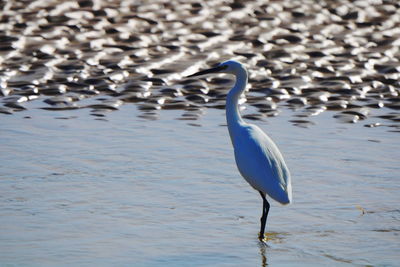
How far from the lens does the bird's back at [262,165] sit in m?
7.67

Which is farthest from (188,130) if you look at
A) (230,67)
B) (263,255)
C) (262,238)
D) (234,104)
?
(263,255)

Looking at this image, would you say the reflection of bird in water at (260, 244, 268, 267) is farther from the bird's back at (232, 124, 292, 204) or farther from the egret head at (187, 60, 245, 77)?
the egret head at (187, 60, 245, 77)

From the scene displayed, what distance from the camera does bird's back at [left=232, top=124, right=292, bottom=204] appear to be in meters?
7.67

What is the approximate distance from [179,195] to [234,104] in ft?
3.31

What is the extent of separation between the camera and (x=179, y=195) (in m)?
8.72

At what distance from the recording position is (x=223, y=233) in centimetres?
775

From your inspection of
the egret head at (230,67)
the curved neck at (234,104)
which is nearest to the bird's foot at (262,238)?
the curved neck at (234,104)

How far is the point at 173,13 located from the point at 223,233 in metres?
9.62

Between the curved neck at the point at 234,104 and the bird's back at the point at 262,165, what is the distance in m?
0.23

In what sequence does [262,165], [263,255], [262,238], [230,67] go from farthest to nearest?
[230,67], [262,165], [262,238], [263,255]

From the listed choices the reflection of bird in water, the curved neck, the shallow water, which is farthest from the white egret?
the shallow water

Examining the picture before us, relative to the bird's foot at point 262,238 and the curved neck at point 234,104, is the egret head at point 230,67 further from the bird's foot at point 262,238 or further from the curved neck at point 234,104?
the bird's foot at point 262,238

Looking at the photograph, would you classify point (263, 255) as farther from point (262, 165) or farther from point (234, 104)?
point (234, 104)

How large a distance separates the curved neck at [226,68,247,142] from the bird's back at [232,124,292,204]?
23cm
